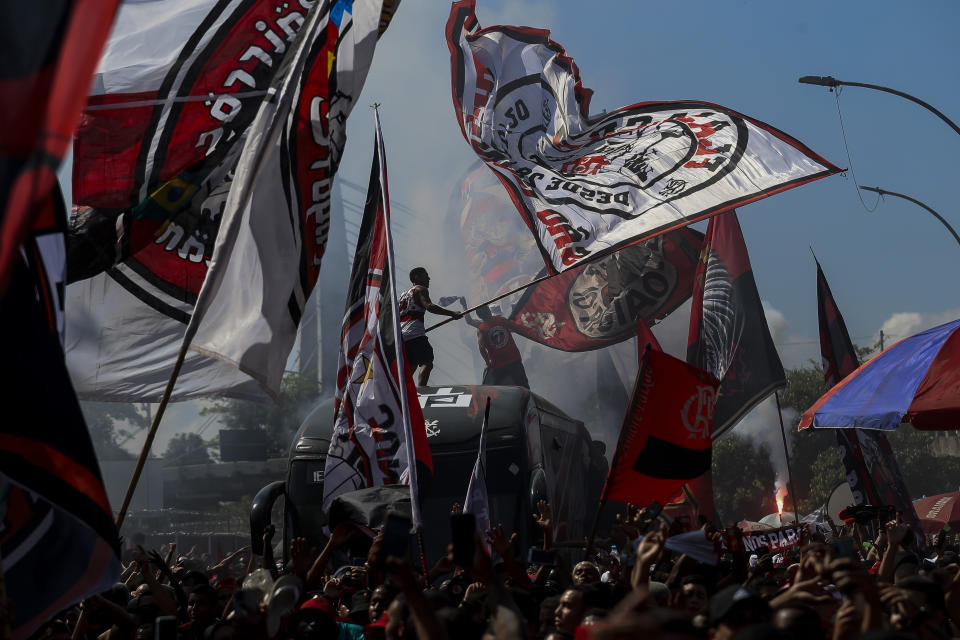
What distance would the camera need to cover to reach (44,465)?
14.3ft

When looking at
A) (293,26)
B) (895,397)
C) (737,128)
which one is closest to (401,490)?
(293,26)

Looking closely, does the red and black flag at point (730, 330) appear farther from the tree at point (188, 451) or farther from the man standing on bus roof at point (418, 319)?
the tree at point (188, 451)

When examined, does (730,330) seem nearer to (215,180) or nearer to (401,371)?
(401,371)

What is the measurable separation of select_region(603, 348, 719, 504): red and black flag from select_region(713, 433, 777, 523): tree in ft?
152

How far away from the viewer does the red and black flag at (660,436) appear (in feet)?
28.3

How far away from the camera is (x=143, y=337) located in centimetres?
716

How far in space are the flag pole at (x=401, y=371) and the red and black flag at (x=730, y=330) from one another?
25.1ft

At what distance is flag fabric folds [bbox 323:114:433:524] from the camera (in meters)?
8.03

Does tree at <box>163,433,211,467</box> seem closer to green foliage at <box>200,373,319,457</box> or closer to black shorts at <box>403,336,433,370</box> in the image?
green foliage at <box>200,373,319,457</box>

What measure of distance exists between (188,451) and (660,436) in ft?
267

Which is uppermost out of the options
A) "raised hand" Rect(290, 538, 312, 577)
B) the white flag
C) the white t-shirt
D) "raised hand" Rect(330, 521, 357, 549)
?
the white flag

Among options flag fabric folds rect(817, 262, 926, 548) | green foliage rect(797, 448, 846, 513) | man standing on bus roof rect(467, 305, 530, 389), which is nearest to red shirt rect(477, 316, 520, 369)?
man standing on bus roof rect(467, 305, 530, 389)

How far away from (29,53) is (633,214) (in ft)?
27.6

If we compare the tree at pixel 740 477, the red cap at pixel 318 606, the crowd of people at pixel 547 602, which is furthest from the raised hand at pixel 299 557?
the tree at pixel 740 477
